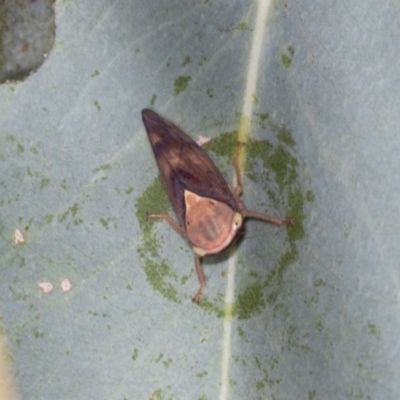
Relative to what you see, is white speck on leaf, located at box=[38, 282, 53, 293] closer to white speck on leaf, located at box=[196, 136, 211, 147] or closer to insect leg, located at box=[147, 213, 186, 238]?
insect leg, located at box=[147, 213, 186, 238]

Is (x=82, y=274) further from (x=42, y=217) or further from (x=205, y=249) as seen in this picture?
(x=205, y=249)

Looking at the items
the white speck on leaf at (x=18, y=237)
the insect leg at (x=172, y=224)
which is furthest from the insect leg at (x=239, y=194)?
the white speck on leaf at (x=18, y=237)

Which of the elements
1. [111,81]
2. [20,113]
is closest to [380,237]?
[111,81]

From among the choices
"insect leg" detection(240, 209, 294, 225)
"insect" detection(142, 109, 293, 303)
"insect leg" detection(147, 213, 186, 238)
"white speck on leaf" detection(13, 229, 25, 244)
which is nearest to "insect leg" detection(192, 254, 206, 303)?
"insect" detection(142, 109, 293, 303)

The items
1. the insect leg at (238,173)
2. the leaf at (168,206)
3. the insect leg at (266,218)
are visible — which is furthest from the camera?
the insect leg at (238,173)

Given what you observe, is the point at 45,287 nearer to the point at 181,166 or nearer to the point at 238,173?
the point at 181,166

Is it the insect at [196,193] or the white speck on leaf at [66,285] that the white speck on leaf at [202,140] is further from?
the white speck on leaf at [66,285]
